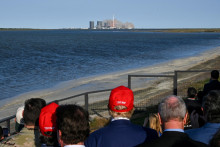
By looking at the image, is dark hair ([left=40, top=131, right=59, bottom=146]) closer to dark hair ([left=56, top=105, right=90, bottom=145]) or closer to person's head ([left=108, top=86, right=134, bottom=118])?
dark hair ([left=56, top=105, right=90, bottom=145])

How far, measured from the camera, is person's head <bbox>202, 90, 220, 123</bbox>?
341cm

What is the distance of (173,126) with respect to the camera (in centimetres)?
302

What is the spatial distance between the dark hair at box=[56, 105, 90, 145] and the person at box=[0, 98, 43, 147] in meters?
1.17

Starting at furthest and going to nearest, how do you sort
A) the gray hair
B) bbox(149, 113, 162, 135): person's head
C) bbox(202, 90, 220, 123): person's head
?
bbox(149, 113, 162, 135): person's head
bbox(202, 90, 220, 123): person's head
the gray hair

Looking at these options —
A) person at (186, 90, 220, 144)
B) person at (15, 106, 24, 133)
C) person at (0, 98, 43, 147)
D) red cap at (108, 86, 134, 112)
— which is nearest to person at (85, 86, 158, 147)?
red cap at (108, 86, 134, 112)

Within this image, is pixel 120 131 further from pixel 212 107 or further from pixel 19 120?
pixel 19 120

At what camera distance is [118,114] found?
334cm

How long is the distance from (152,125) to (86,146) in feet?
4.77

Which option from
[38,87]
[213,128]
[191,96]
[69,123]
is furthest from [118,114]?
[38,87]

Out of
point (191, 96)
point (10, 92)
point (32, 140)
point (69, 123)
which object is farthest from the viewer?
point (10, 92)

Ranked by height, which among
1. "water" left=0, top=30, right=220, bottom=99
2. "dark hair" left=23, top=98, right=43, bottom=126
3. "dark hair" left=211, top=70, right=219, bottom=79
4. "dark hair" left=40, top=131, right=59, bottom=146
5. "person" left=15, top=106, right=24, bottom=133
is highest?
"dark hair" left=211, top=70, right=219, bottom=79

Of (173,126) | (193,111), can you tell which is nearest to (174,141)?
(173,126)

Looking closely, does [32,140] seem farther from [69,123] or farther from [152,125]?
[152,125]

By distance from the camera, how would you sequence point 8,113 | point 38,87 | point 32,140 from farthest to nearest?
point 38,87 < point 8,113 < point 32,140
